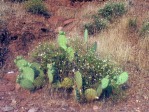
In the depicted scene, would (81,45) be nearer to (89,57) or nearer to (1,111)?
(89,57)

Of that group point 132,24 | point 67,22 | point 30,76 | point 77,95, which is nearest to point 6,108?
point 30,76

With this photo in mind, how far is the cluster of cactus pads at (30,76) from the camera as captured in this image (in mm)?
5836

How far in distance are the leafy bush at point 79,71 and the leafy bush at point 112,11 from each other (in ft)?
8.04

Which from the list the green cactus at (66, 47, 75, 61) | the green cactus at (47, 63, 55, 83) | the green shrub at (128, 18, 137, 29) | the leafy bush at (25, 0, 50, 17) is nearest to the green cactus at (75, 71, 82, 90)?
the green cactus at (47, 63, 55, 83)

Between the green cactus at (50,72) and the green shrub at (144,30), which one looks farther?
the green shrub at (144,30)

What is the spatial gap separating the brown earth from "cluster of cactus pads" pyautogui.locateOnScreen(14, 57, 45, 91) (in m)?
0.14

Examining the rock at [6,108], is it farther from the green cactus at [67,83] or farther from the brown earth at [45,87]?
the green cactus at [67,83]

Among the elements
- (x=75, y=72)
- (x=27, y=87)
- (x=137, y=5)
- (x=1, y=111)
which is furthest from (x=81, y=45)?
(x=137, y=5)

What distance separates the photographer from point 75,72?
5.82 meters

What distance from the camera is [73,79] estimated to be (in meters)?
5.98

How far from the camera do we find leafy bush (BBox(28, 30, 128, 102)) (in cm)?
567

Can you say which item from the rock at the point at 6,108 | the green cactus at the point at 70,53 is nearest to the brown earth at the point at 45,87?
the rock at the point at 6,108

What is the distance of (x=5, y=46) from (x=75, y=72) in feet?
7.14

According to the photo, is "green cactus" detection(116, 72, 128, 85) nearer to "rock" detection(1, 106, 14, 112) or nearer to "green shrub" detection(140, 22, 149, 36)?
"rock" detection(1, 106, 14, 112)
